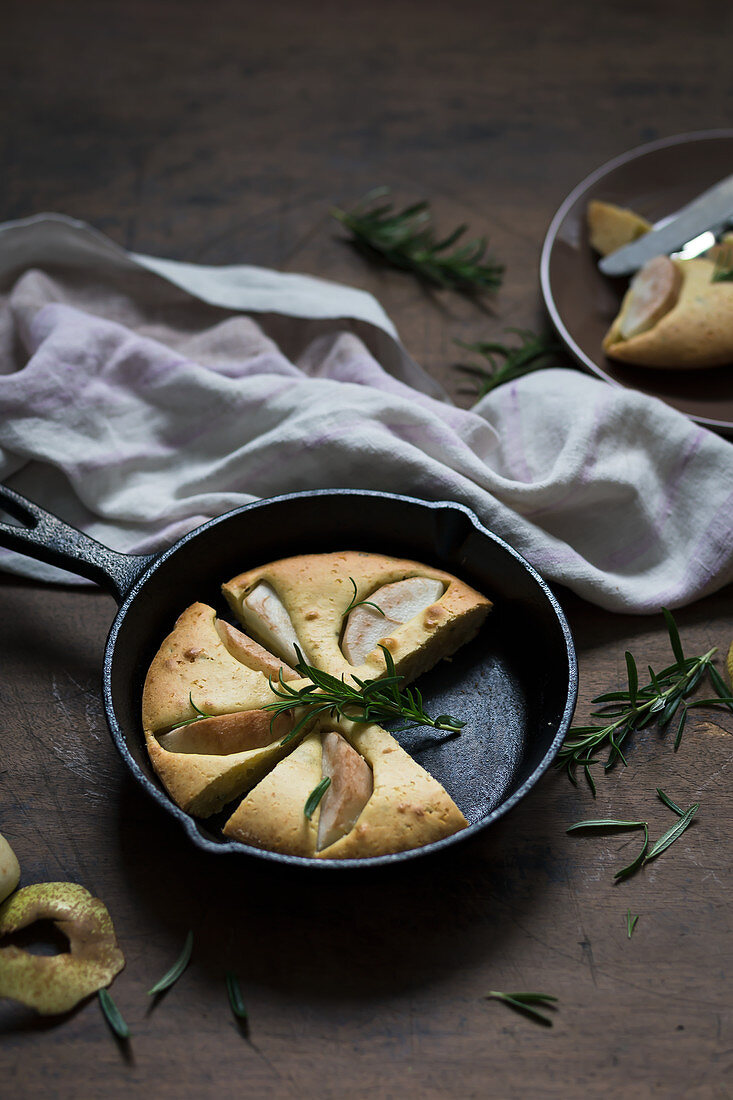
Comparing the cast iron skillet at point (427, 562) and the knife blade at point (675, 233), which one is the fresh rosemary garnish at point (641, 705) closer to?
the cast iron skillet at point (427, 562)

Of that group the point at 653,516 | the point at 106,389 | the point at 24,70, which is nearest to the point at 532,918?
the point at 653,516

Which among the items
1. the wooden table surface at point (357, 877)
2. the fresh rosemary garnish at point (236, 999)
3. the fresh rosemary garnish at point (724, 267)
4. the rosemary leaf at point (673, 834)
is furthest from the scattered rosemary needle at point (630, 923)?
the fresh rosemary garnish at point (724, 267)

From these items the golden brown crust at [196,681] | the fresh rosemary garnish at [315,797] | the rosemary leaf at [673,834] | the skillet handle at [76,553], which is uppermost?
the skillet handle at [76,553]

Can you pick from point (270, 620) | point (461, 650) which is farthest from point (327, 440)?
point (461, 650)

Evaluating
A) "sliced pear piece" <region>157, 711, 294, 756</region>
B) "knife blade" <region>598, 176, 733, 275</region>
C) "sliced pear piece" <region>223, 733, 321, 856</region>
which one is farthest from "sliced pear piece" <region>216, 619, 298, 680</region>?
"knife blade" <region>598, 176, 733, 275</region>

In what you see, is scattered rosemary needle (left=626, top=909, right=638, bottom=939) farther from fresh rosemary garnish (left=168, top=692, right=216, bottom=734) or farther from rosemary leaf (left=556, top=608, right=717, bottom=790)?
fresh rosemary garnish (left=168, top=692, right=216, bottom=734)

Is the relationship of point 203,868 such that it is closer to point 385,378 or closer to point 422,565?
point 422,565
